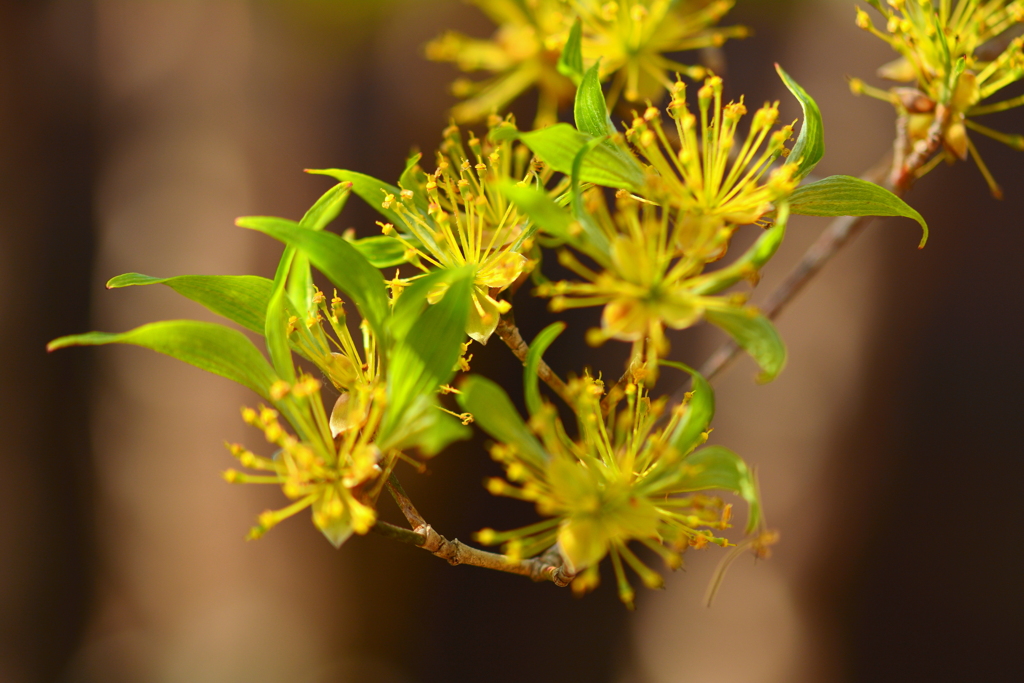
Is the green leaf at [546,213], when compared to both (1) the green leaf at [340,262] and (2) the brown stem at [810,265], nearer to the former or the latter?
(1) the green leaf at [340,262]

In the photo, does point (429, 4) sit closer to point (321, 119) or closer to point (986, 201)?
point (321, 119)

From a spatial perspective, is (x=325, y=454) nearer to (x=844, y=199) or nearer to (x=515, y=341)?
(x=515, y=341)

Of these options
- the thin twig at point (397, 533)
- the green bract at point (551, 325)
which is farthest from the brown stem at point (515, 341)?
the thin twig at point (397, 533)

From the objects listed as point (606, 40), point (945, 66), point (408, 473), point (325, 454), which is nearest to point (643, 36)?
point (606, 40)

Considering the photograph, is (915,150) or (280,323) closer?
(280,323)

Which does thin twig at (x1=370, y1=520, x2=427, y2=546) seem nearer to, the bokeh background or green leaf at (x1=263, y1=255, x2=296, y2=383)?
green leaf at (x1=263, y1=255, x2=296, y2=383)
